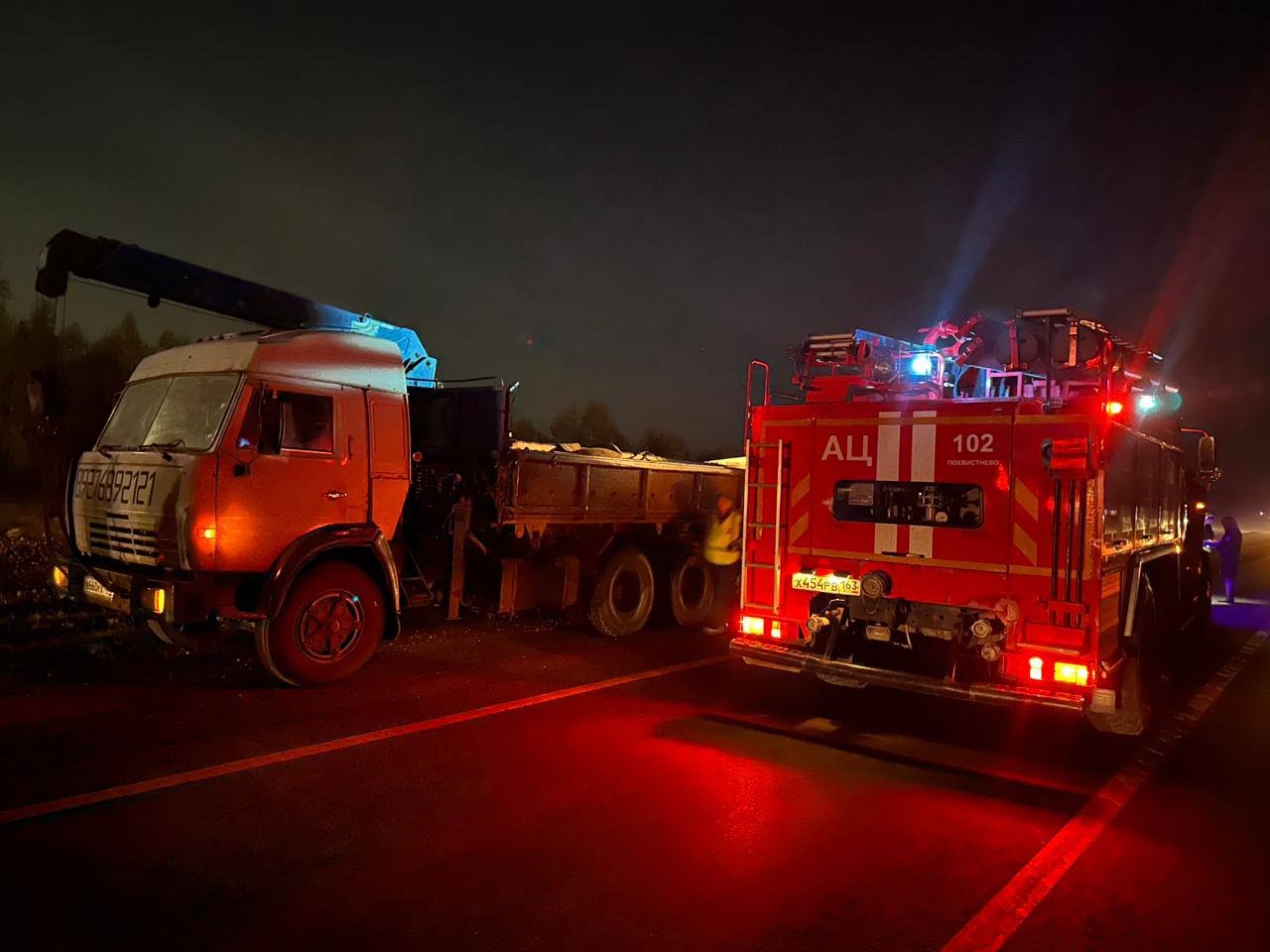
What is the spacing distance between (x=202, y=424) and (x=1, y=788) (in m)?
3.23

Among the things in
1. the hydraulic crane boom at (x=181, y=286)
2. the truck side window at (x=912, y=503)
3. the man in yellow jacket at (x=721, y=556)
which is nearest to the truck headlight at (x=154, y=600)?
the hydraulic crane boom at (x=181, y=286)

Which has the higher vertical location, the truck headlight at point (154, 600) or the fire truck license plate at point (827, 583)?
the fire truck license plate at point (827, 583)

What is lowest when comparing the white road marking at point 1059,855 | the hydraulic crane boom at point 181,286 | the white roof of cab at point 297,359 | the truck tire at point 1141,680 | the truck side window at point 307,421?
the white road marking at point 1059,855

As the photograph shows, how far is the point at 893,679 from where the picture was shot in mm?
6363

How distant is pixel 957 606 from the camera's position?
20.8ft

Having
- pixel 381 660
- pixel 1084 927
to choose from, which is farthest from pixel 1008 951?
pixel 381 660

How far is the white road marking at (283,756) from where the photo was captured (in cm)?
470

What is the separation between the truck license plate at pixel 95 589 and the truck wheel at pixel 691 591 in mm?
6533

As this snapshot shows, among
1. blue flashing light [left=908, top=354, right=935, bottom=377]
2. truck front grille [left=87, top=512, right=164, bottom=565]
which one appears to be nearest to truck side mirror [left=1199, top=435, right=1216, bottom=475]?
blue flashing light [left=908, top=354, right=935, bottom=377]

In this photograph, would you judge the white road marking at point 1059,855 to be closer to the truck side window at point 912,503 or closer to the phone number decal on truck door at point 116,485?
the truck side window at point 912,503

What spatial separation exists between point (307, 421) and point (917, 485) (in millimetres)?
5082

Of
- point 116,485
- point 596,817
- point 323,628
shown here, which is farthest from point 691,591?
point 596,817

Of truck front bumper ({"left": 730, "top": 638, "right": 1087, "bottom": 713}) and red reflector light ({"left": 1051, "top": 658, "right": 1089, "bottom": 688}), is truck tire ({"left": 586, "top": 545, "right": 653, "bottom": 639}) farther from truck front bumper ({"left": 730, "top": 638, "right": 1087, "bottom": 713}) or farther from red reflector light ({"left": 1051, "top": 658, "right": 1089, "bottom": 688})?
red reflector light ({"left": 1051, "top": 658, "right": 1089, "bottom": 688})

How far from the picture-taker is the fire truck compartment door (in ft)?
20.4
